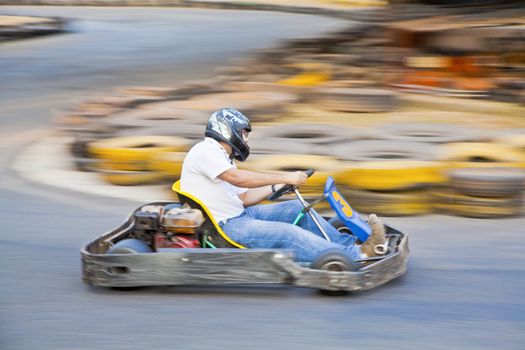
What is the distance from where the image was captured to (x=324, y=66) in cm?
1468

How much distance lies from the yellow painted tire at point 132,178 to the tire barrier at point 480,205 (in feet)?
8.74

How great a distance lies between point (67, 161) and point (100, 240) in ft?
14.2

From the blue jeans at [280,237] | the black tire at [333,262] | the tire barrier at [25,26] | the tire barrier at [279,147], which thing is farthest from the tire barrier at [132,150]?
the tire barrier at [25,26]

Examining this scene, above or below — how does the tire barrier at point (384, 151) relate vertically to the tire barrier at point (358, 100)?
above

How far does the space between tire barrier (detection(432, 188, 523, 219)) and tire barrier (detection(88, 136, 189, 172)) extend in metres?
2.65

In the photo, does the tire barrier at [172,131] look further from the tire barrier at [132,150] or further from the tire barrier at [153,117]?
the tire barrier at [132,150]

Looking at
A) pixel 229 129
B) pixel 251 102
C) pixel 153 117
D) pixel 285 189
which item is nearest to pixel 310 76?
pixel 251 102

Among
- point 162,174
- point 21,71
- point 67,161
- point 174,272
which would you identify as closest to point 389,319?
point 174,272

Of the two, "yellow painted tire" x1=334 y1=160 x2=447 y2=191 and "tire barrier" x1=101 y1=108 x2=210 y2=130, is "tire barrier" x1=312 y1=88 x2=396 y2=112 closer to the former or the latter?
"tire barrier" x1=101 y1=108 x2=210 y2=130

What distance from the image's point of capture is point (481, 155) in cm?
868

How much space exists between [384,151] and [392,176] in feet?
3.24

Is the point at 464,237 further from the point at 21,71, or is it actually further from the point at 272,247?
the point at 21,71

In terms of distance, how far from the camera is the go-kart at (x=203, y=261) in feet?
18.6

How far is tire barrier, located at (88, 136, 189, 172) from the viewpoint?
9102 millimetres
